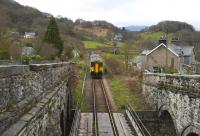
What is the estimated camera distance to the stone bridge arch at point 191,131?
14.0 metres

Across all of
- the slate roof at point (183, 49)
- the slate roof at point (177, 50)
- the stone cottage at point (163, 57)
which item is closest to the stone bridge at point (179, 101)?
the slate roof at point (177, 50)

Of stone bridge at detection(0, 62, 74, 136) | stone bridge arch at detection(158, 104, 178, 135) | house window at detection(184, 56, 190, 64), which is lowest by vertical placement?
stone bridge arch at detection(158, 104, 178, 135)

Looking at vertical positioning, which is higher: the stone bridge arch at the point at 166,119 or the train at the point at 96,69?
the train at the point at 96,69

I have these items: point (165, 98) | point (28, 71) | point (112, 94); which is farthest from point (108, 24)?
point (28, 71)

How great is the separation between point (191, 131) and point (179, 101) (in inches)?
91.3

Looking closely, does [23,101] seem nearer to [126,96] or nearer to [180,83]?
[180,83]

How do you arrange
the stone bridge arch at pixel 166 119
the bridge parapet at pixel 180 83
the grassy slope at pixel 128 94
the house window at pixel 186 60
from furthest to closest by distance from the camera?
the house window at pixel 186 60 < the grassy slope at pixel 128 94 < the stone bridge arch at pixel 166 119 < the bridge parapet at pixel 180 83

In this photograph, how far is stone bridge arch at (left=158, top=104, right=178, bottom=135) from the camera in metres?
18.5

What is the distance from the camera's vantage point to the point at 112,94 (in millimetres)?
30453

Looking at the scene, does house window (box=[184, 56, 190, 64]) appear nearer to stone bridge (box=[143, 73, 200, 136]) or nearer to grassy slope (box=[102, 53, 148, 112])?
grassy slope (box=[102, 53, 148, 112])

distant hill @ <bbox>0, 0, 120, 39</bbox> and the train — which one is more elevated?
distant hill @ <bbox>0, 0, 120, 39</bbox>

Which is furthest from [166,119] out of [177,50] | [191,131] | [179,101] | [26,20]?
[26,20]

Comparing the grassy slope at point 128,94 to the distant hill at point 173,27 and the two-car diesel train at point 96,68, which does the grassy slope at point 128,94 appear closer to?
the two-car diesel train at point 96,68

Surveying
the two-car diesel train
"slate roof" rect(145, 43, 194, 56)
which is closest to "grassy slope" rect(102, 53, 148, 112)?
the two-car diesel train
